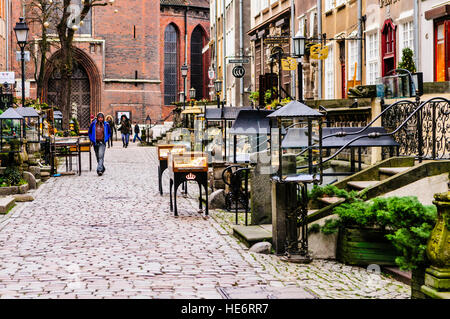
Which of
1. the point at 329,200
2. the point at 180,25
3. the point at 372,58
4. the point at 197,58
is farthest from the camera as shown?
the point at 197,58

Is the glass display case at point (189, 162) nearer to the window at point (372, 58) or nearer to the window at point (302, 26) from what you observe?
the window at point (372, 58)

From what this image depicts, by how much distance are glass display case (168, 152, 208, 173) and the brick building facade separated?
134ft

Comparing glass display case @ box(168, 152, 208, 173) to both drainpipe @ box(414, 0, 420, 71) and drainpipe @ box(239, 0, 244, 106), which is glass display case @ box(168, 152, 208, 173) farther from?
drainpipe @ box(239, 0, 244, 106)

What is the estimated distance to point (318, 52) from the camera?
82.8 ft

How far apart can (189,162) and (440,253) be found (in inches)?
296

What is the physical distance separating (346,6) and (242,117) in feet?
38.9

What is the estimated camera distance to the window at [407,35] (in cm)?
Result: 1988

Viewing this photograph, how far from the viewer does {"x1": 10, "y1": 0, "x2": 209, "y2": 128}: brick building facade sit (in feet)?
177

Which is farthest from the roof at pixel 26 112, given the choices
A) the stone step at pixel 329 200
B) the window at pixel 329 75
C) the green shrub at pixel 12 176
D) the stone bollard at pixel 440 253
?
the stone bollard at pixel 440 253

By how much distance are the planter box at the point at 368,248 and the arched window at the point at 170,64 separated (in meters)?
59.6

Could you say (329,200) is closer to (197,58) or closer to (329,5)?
(329,5)

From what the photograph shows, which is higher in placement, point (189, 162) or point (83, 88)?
point (83, 88)

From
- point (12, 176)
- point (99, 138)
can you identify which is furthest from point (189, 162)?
point (99, 138)
